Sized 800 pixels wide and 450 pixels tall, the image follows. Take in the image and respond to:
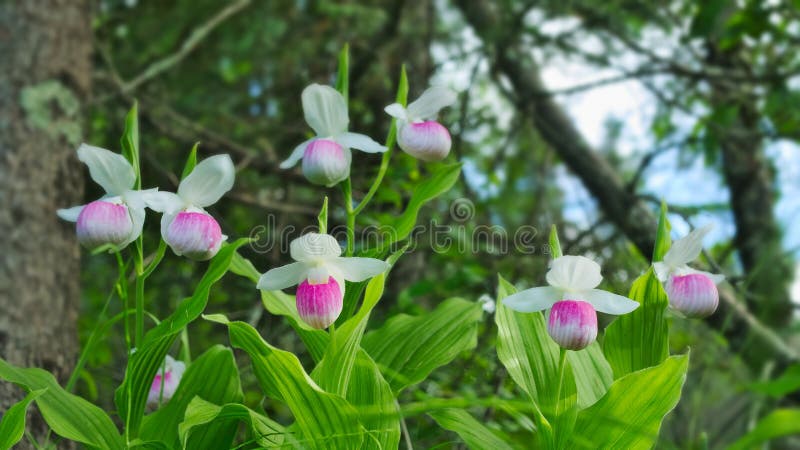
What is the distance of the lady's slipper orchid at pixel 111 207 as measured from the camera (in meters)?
0.84

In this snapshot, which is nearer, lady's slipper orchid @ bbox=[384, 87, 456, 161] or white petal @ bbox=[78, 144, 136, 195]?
white petal @ bbox=[78, 144, 136, 195]

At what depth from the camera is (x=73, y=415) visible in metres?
0.90

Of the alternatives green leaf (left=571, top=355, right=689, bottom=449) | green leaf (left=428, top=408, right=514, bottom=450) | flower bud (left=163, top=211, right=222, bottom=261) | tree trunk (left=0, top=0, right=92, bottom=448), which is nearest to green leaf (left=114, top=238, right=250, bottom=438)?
flower bud (left=163, top=211, right=222, bottom=261)

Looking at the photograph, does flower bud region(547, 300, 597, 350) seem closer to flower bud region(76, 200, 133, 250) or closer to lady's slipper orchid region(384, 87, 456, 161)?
lady's slipper orchid region(384, 87, 456, 161)

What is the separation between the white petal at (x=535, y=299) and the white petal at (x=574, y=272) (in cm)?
2

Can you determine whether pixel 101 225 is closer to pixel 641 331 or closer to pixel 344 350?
pixel 344 350

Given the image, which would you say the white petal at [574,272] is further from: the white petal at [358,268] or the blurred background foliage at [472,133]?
the blurred background foliage at [472,133]

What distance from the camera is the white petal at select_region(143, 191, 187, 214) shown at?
90cm

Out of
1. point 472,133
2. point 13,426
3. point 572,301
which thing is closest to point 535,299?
point 572,301

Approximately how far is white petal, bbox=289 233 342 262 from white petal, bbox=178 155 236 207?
13cm

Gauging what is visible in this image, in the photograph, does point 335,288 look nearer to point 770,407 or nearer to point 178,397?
point 178,397

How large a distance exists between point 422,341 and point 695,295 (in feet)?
1.21

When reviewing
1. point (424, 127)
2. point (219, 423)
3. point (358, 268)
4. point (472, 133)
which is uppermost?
point (472, 133)

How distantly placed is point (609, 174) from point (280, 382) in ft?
6.67
